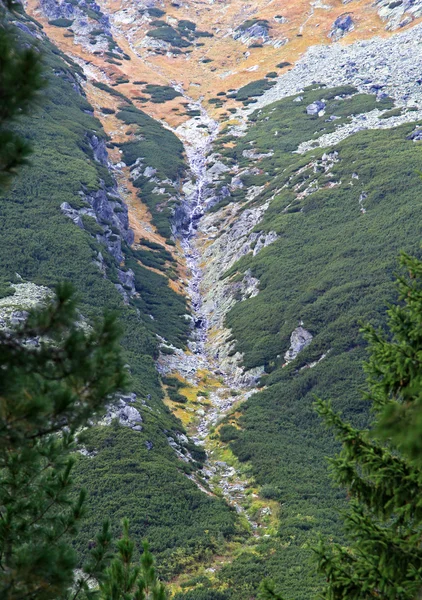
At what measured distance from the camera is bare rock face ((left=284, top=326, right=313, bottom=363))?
36.8m

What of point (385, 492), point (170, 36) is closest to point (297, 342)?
point (385, 492)

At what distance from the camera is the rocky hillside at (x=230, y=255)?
23125 millimetres

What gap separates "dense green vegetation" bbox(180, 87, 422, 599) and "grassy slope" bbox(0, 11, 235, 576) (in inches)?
130

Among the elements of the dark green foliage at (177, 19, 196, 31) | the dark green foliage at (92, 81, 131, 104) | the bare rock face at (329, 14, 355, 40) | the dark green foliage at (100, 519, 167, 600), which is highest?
Result: the dark green foliage at (177, 19, 196, 31)

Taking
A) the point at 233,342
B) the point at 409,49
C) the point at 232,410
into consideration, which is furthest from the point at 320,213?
the point at 409,49

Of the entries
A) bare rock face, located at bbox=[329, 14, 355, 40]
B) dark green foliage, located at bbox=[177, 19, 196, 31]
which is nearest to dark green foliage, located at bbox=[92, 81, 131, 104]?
bare rock face, located at bbox=[329, 14, 355, 40]

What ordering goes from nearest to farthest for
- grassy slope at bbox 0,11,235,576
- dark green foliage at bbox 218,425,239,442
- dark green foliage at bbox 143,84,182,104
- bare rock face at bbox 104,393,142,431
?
grassy slope at bbox 0,11,235,576 < bare rock face at bbox 104,393,142,431 < dark green foliage at bbox 218,425,239,442 < dark green foliage at bbox 143,84,182,104

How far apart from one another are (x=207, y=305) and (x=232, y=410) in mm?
16684

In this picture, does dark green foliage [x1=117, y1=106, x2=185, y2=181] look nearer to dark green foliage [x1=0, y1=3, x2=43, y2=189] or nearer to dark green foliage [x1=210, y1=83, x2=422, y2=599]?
dark green foliage [x1=210, y1=83, x2=422, y2=599]

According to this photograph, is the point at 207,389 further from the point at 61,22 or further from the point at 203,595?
the point at 61,22

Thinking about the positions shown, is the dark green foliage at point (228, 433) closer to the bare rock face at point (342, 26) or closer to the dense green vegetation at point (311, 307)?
the dense green vegetation at point (311, 307)

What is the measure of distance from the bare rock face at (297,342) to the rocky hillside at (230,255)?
0.59ft

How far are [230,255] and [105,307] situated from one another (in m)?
48.9

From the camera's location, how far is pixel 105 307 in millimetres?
5480
